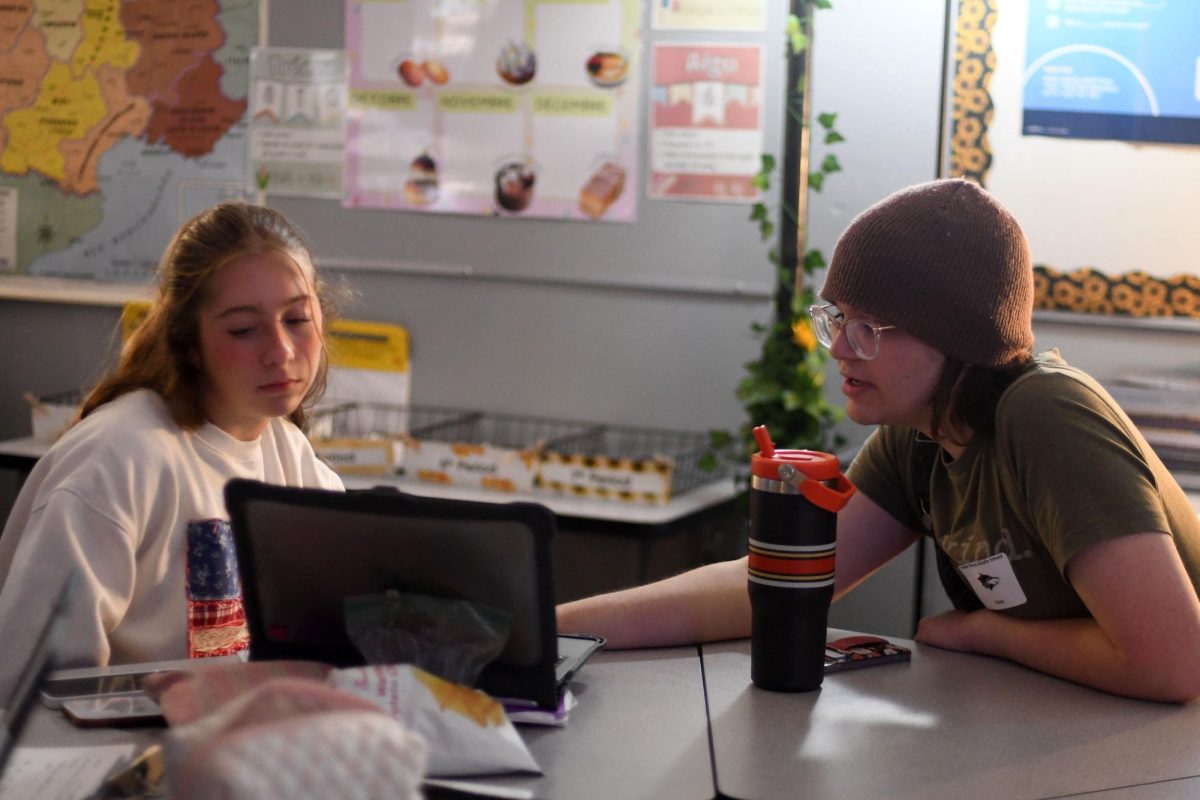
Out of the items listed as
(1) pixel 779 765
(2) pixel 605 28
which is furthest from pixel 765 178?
(1) pixel 779 765

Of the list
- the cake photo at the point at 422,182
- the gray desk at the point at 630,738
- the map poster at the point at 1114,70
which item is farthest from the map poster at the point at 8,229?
the gray desk at the point at 630,738

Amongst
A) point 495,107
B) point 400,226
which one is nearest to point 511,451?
point 400,226

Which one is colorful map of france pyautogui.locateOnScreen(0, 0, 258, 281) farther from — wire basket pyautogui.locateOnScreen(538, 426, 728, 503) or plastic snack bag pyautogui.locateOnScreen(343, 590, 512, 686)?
plastic snack bag pyautogui.locateOnScreen(343, 590, 512, 686)

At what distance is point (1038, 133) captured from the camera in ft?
9.18

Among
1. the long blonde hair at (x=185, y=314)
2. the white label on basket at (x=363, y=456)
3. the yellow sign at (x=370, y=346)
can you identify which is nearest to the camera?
the long blonde hair at (x=185, y=314)

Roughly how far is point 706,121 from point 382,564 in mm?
2067

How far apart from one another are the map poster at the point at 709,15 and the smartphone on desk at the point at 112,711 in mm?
2131

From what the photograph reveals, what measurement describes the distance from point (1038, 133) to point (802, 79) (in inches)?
19.7

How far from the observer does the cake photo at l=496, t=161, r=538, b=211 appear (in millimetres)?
3201

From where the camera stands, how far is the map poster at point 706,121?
3.02 metres

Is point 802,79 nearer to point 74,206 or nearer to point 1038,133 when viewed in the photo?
point 1038,133

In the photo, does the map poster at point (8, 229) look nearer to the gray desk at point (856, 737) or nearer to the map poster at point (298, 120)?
the map poster at point (298, 120)

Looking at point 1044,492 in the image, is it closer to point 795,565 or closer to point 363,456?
point 795,565

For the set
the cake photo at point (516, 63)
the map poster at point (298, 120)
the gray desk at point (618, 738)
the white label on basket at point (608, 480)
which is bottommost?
the white label on basket at point (608, 480)
